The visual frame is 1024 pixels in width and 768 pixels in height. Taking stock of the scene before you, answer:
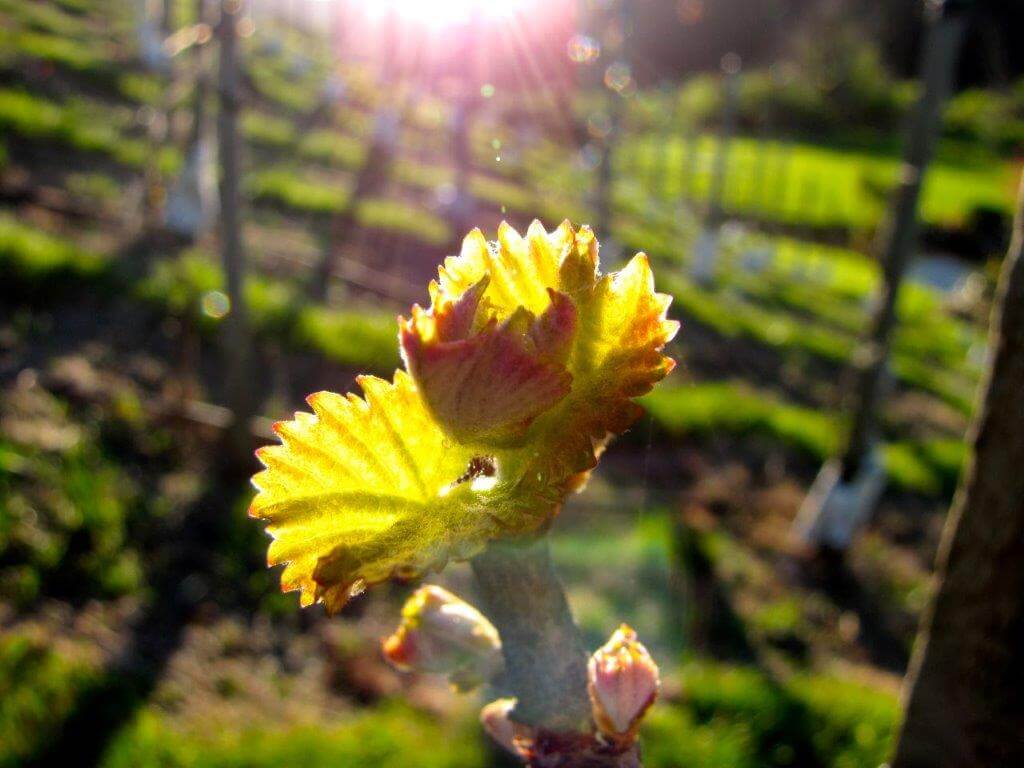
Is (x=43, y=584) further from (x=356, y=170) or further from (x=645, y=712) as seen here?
(x=356, y=170)

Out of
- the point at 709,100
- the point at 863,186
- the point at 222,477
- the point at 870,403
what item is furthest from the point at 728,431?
the point at 709,100

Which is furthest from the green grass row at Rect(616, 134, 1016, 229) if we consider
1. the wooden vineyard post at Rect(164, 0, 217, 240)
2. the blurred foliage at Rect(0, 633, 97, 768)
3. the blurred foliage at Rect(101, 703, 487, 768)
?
the blurred foliage at Rect(0, 633, 97, 768)

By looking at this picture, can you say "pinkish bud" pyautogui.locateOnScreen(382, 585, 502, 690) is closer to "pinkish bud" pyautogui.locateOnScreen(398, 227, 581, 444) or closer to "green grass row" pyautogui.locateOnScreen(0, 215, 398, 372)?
"pinkish bud" pyautogui.locateOnScreen(398, 227, 581, 444)

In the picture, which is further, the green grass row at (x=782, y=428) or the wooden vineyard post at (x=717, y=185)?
the wooden vineyard post at (x=717, y=185)

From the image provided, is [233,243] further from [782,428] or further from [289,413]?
[782,428]

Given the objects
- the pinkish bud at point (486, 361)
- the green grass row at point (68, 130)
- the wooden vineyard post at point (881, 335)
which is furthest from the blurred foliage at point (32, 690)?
the green grass row at point (68, 130)

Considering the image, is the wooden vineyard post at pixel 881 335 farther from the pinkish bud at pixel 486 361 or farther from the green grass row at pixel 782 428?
the pinkish bud at pixel 486 361

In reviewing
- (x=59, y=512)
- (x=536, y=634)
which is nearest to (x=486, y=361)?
(x=536, y=634)
